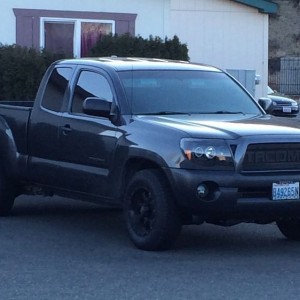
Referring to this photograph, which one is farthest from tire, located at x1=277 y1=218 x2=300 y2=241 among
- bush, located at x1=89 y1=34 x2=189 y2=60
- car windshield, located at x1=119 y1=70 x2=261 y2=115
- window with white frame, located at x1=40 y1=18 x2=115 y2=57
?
window with white frame, located at x1=40 y1=18 x2=115 y2=57

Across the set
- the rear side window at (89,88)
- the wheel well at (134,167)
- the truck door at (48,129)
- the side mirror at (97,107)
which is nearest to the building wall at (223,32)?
the truck door at (48,129)

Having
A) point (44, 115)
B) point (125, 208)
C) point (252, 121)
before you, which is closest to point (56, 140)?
point (44, 115)

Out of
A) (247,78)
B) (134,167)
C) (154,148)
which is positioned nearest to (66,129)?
(134,167)

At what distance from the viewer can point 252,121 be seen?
9.79 meters

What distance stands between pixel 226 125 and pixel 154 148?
2.45 feet

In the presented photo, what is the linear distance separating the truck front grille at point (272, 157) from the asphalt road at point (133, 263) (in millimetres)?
861

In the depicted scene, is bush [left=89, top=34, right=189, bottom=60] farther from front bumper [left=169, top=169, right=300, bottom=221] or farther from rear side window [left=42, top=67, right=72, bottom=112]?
front bumper [left=169, top=169, right=300, bottom=221]

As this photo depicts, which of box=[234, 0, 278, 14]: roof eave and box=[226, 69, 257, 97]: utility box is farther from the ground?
box=[234, 0, 278, 14]: roof eave

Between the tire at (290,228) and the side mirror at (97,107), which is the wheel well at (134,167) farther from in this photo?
the tire at (290,228)

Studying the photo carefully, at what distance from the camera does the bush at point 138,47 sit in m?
17.2

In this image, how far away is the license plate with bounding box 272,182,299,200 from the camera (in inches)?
355

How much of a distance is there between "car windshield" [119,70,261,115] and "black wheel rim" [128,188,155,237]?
0.93m

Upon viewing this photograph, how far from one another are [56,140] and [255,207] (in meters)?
2.63

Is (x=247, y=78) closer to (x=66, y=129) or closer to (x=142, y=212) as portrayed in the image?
(x=66, y=129)
